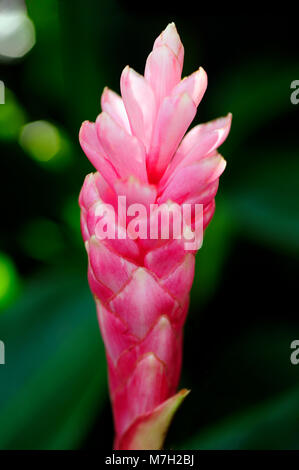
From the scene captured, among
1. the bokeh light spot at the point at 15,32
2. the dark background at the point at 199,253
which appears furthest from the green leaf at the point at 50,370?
the bokeh light spot at the point at 15,32

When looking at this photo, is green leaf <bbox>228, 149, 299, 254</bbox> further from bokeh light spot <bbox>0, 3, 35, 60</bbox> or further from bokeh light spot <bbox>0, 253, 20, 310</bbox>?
bokeh light spot <bbox>0, 3, 35, 60</bbox>

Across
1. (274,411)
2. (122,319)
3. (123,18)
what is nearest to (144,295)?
(122,319)

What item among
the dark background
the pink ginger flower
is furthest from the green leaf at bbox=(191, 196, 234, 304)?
the pink ginger flower

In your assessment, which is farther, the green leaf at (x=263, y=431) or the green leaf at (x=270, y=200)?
the green leaf at (x=270, y=200)

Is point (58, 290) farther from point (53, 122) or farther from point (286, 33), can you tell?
point (286, 33)

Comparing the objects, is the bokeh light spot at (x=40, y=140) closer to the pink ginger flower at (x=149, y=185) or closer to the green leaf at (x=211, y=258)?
the green leaf at (x=211, y=258)

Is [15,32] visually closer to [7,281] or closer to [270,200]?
[7,281]
